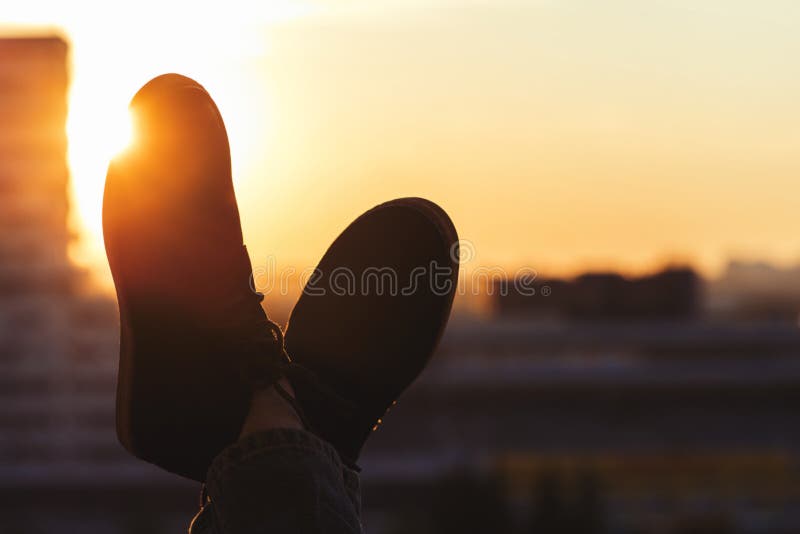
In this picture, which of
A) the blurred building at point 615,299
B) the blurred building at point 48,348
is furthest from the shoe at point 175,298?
the blurred building at point 615,299

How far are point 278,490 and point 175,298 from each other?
0.38 metres

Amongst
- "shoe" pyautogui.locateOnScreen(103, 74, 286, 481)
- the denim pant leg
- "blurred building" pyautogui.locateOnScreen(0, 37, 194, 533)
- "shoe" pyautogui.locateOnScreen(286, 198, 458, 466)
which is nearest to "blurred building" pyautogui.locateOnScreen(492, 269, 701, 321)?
"blurred building" pyautogui.locateOnScreen(0, 37, 194, 533)

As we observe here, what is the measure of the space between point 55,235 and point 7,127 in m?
5.60

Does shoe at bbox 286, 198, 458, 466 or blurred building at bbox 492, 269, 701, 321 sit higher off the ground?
shoe at bbox 286, 198, 458, 466

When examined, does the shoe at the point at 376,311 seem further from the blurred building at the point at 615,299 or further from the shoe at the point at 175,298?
the blurred building at the point at 615,299

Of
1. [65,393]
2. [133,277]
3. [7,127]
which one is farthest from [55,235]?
[133,277]

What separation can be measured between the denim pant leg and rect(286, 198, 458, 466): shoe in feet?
0.70

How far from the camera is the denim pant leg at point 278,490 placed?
1.23m

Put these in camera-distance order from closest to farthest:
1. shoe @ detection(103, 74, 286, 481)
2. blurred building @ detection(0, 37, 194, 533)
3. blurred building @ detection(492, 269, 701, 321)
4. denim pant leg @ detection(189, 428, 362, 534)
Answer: denim pant leg @ detection(189, 428, 362, 534) < shoe @ detection(103, 74, 286, 481) < blurred building @ detection(0, 37, 194, 533) < blurred building @ detection(492, 269, 701, 321)

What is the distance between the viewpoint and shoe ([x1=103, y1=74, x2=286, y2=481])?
59.6 inches

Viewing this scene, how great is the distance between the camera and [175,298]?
5.09 feet

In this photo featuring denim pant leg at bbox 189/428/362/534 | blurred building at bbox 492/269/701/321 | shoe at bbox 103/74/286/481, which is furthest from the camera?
blurred building at bbox 492/269/701/321

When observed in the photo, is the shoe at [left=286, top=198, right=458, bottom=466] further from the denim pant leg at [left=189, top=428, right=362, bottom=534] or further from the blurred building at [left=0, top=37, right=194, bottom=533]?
the blurred building at [left=0, top=37, right=194, bottom=533]

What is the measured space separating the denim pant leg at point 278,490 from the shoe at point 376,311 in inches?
8.4
